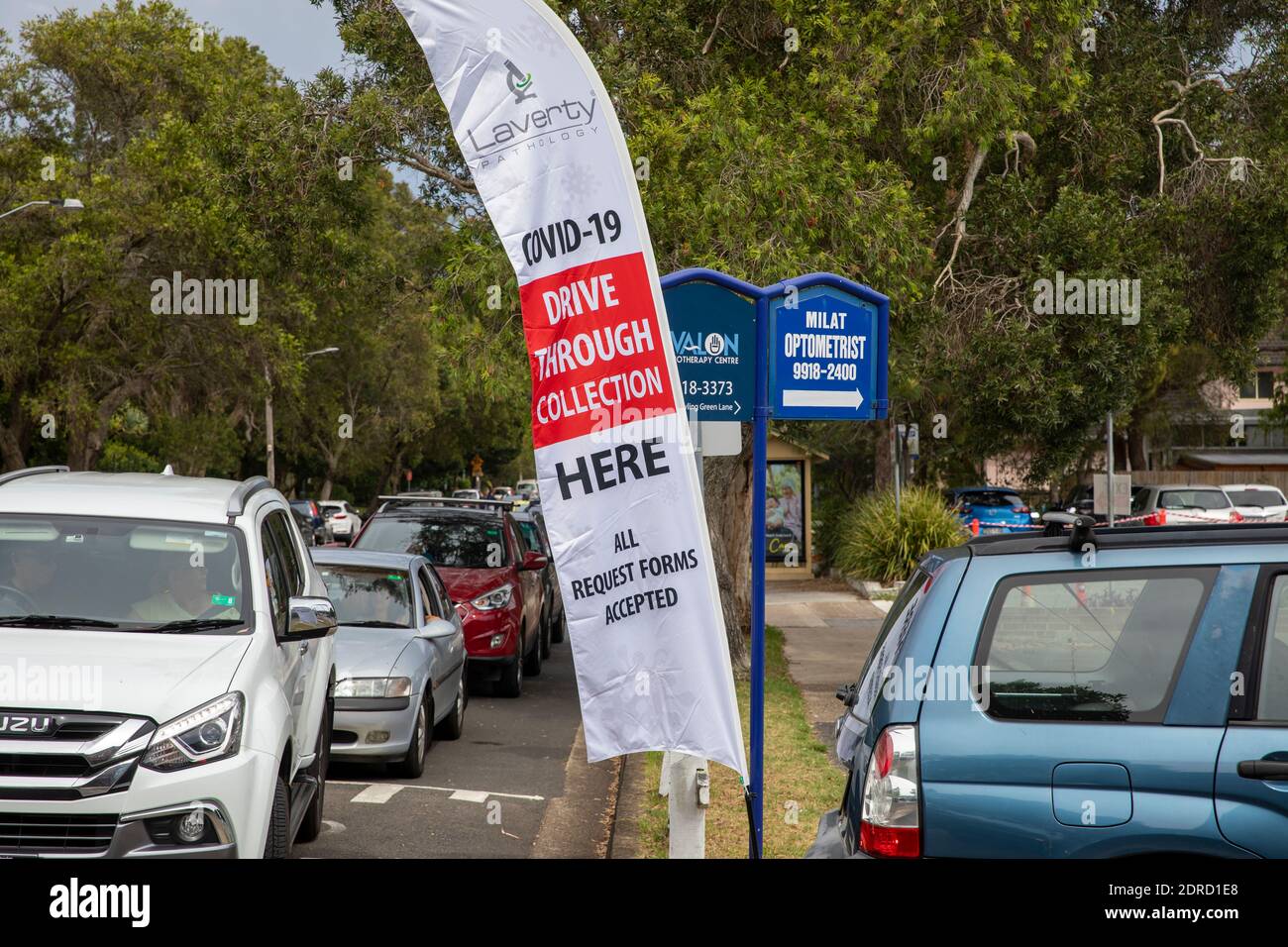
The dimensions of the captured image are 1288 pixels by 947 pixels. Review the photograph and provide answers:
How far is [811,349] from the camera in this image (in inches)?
268

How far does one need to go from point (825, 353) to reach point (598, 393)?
A: 1786 millimetres

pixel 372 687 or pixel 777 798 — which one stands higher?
pixel 372 687

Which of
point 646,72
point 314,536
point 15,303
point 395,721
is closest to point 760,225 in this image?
point 646,72

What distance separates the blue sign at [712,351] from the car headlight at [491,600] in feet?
24.1

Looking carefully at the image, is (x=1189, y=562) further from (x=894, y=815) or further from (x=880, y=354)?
(x=880, y=354)

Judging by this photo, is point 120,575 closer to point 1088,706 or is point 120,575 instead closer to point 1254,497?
point 1088,706

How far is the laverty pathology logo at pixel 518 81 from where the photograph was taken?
555 centimetres

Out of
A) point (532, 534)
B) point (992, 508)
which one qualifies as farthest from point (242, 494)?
point (992, 508)

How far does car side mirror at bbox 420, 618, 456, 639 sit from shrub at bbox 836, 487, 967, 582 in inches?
605

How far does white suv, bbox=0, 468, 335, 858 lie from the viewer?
5.07m
